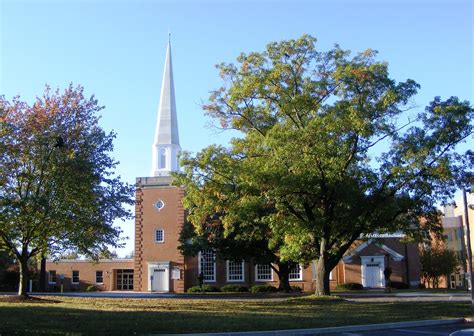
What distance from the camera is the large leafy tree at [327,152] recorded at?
25.4 metres

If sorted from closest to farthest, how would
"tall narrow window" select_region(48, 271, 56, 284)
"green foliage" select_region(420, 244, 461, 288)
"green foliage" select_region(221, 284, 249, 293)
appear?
"green foliage" select_region(221, 284, 249, 293) < "green foliage" select_region(420, 244, 461, 288) < "tall narrow window" select_region(48, 271, 56, 284)

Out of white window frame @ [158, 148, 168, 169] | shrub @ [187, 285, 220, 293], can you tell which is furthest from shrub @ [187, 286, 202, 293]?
white window frame @ [158, 148, 168, 169]

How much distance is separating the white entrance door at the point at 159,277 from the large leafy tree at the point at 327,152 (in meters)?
24.6

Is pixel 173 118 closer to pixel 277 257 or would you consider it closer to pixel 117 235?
pixel 277 257

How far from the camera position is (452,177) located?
25484 millimetres

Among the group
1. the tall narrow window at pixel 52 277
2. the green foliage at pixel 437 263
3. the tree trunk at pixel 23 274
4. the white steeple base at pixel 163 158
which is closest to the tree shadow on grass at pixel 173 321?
the tree trunk at pixel 23 274

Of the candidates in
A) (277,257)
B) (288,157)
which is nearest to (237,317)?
(288,157)

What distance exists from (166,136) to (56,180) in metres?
37.2

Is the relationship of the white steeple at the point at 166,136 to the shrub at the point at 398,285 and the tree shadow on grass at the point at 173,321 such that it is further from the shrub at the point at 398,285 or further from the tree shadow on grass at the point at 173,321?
the tree shadow on grass at the point at 173,321

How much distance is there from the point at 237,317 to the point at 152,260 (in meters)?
36.4

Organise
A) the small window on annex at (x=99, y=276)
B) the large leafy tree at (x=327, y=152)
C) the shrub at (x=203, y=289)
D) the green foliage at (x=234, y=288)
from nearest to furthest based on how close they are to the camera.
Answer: the large leafy tree at (x=327, y=152)
the shrub at (x=203, y=289)
the green foliage at (x=234, y=288)
the small window on annex at (x=99, y=276)

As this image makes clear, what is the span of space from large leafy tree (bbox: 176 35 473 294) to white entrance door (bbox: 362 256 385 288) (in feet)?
71.7

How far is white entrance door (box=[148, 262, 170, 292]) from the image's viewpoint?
52312 millimetres

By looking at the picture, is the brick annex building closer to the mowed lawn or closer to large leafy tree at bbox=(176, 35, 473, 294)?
large leafy tree at bbox=(176, 35, 473, 294)
